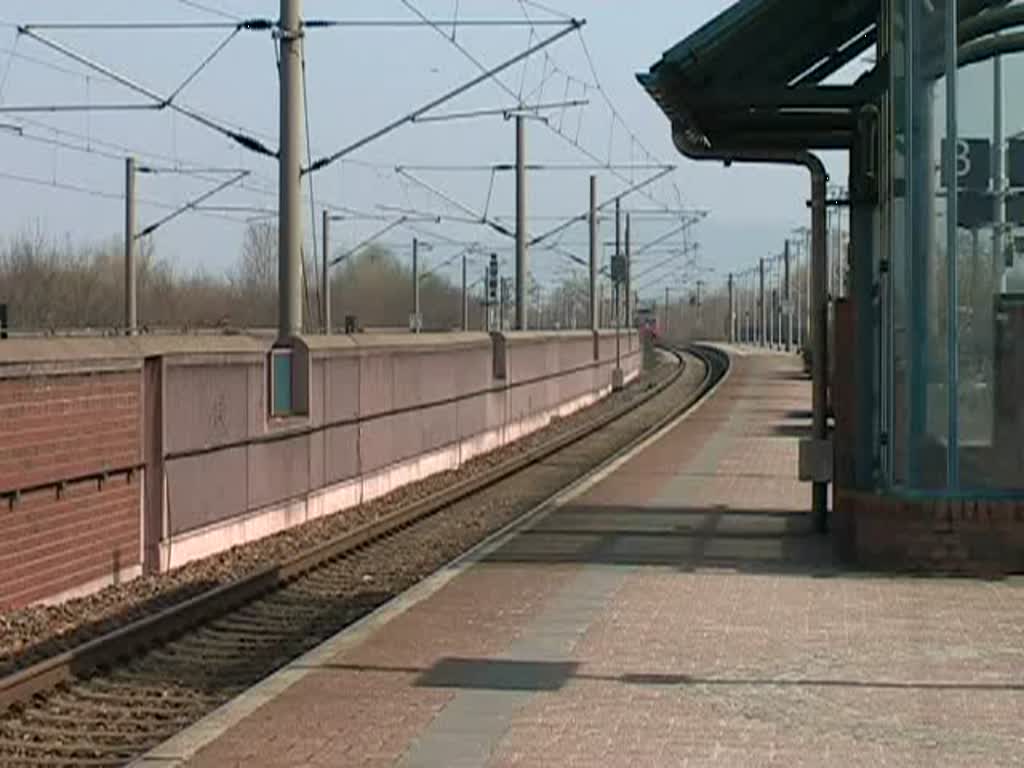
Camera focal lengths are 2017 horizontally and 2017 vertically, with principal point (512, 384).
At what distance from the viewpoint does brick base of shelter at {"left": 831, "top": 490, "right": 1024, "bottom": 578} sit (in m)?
14.5

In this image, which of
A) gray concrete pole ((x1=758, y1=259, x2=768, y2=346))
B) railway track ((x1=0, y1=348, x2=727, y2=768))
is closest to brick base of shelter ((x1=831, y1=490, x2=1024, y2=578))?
railway track ((x1=0, y1=348, x2=727, y2=768))

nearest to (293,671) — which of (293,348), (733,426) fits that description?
(293,348)

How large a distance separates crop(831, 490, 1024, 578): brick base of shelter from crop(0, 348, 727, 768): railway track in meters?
3.98

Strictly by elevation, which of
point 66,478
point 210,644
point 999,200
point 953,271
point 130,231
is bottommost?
point 210,644

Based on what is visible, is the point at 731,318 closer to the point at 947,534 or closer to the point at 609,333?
the point at 609,333

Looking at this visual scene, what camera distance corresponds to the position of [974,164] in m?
14.9

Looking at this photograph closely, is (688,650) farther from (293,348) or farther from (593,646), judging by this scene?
(293,348)

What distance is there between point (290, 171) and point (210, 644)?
10491 mm

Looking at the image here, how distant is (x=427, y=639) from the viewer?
11953 mm

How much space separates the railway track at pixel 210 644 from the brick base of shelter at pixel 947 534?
13.1 ft

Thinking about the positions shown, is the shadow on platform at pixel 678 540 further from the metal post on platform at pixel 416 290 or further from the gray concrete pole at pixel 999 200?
the metal post on platform at pixel 416 290

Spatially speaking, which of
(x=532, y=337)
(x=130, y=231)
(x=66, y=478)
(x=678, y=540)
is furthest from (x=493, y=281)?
(x=66, y=478)

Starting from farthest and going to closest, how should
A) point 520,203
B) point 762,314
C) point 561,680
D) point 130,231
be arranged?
point 762,314, point 520,203, point 130,231, point 561,680

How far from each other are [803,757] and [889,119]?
8.02 meters
